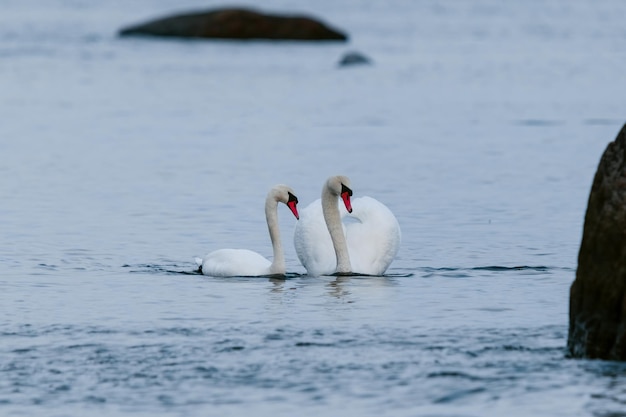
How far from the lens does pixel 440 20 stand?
268ft

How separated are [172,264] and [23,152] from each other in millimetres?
10902

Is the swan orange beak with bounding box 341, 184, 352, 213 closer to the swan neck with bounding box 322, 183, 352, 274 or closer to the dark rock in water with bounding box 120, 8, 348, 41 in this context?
the swan neck with bounding box 322, 183, 352, 274

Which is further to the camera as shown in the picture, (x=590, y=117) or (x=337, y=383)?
(x=590, y=117)

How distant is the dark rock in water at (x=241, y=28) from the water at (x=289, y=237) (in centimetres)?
1552

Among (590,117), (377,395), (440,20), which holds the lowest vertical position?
(377,395)

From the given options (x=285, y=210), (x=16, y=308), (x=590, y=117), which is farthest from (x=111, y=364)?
(x=590, y=117)

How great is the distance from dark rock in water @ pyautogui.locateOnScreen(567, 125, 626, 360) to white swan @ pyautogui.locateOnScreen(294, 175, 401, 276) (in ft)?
14.5

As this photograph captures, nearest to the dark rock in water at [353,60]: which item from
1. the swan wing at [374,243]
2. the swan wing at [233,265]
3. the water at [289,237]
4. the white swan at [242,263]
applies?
the water at [289,237]

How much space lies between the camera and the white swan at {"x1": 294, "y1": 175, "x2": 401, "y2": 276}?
47.7ft

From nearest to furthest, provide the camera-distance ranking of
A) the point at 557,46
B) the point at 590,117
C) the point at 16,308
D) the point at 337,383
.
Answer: the point at 337,383
the point at 16,308
the point at 590,117
the point at 557,46

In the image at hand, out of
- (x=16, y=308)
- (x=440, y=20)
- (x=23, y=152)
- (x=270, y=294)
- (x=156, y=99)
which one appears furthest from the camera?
(x=440, y=20)

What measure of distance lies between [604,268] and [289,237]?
294 inches

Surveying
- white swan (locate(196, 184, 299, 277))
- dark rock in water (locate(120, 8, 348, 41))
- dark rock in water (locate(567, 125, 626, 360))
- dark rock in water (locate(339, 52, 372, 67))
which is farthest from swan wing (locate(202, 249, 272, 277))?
dark rock in water (locate(120, 8, 348, 41))

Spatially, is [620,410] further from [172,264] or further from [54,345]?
[172,264]
